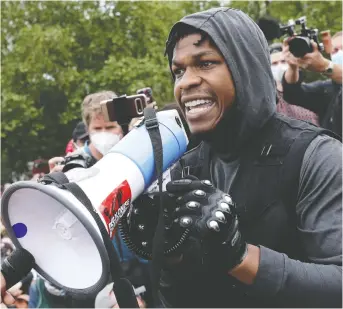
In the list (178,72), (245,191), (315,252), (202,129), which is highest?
(178,72)

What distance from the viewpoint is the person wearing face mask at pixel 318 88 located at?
377 cm

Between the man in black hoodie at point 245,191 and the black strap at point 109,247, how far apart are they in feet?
0.51

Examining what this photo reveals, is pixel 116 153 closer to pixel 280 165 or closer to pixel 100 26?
pixel 280 165

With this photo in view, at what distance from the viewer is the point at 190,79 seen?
5.90ft

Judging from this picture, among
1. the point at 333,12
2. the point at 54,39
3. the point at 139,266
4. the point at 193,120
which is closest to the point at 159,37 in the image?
the point at 54,39

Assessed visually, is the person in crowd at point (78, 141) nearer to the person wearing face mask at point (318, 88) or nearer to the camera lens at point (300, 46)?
the person wearing face mask at point (318, 88)

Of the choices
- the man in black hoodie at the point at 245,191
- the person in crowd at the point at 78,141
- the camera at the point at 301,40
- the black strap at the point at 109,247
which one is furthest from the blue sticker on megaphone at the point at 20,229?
the person in crowd at the point at 78,141

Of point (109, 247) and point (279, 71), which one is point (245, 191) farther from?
point (279, 71)

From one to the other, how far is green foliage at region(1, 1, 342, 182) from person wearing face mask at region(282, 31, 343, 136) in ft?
36.9

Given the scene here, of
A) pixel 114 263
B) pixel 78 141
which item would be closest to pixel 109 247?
pixel 114 263

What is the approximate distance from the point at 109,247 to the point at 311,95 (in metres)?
2.99

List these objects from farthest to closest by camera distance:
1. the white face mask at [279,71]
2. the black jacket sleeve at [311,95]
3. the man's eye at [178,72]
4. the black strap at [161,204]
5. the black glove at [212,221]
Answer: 1. the white face mask at [279,71]
2. the black jacket sleeve at [311,95]
3. the man's eye at [178,72]
4. the black strap at [161,204]
5. the black glove at [212,221]

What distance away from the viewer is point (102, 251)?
1547 mm

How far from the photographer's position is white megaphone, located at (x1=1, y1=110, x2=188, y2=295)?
1.69m
